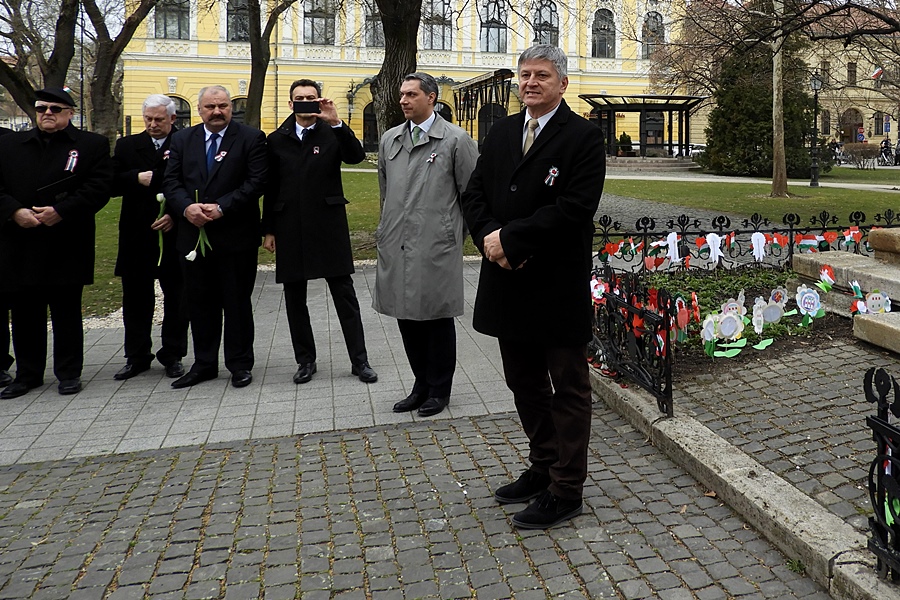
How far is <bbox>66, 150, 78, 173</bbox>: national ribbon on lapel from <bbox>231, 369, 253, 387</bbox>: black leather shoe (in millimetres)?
1859

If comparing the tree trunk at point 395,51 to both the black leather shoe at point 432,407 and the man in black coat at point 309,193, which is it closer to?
the man in black coat at point 309,193

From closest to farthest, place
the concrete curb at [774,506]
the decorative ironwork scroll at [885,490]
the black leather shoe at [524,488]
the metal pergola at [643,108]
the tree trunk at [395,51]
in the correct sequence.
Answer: the decorative ironwork scroll at [885,490]
the concrete curb at [774,506]
the black leather shoe at [524,488]
the tree trunk at [395,51]
the metal pergola at [643,108]

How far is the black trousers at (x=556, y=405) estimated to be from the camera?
377 centimetres

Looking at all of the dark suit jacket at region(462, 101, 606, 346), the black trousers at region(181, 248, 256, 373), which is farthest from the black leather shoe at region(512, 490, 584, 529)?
the black trousers at region(181, 248, 256, 373)

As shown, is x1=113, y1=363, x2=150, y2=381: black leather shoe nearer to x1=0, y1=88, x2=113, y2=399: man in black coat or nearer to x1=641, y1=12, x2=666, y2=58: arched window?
x1=0, y1=88, x2=113, y2=399: man in black coat

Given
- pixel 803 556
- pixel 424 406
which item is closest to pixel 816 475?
pixel 803 556

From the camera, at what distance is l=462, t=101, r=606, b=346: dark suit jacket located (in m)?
3.59

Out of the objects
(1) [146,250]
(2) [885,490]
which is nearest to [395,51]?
(1) [146,250]

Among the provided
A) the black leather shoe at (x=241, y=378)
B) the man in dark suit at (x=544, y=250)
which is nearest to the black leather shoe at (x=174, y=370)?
the black leather shoe at (x=241, y=378)

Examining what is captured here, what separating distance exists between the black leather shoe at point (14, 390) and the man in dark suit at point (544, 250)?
394cm

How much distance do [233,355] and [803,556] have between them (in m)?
4.21

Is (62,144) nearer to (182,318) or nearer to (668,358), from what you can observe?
(182,318)

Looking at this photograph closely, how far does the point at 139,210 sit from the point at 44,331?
1.11 metres

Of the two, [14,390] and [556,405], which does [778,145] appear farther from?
[556,405]
